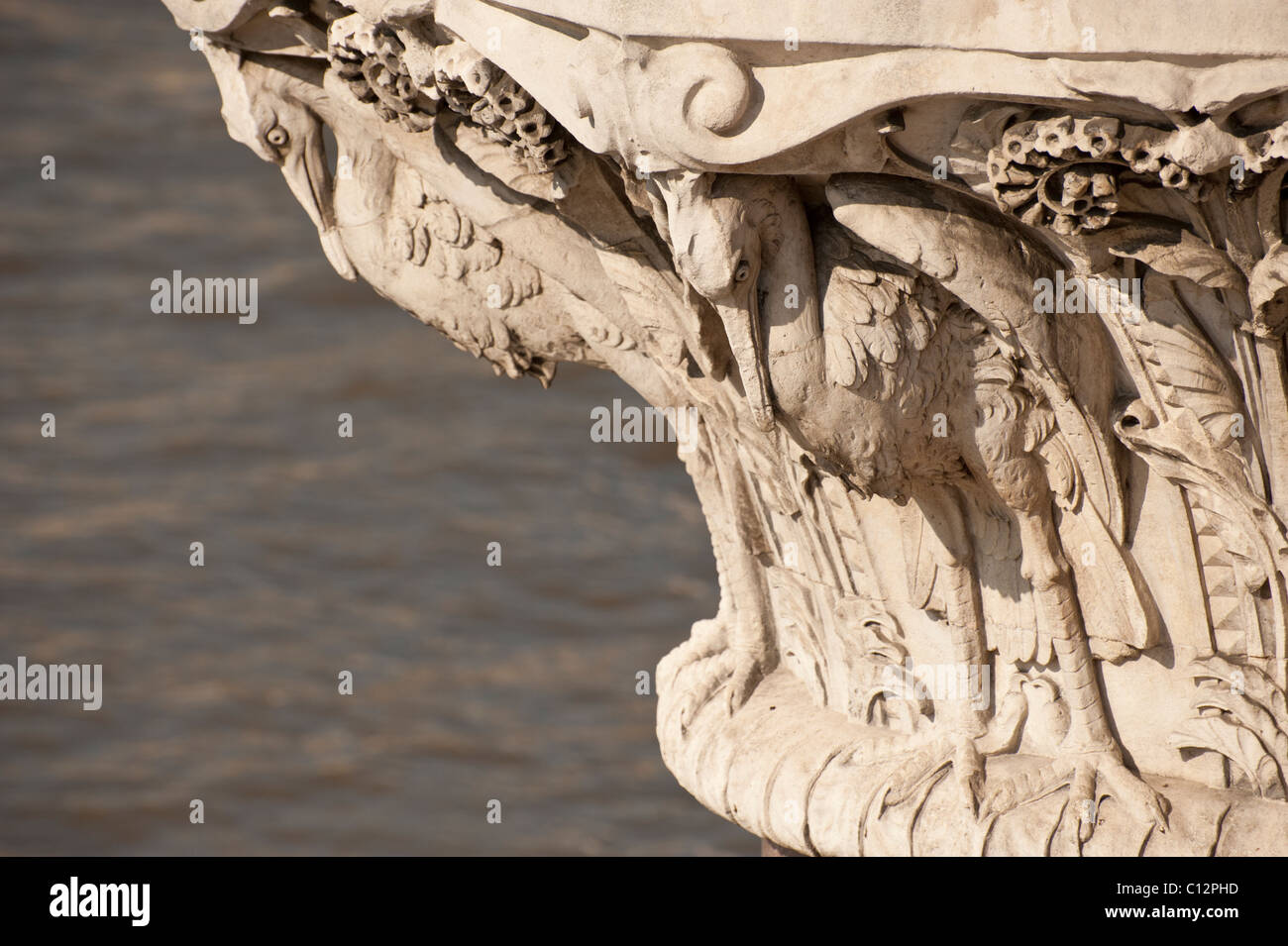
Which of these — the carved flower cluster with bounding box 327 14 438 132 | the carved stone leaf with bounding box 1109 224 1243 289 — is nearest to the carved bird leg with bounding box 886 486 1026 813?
the carved stone leaf with bounding box 1109 224 1243 289

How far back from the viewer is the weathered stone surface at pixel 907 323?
1293 mm

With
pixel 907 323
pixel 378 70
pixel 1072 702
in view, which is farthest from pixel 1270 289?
pixel 378 70

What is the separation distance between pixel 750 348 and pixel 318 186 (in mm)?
787

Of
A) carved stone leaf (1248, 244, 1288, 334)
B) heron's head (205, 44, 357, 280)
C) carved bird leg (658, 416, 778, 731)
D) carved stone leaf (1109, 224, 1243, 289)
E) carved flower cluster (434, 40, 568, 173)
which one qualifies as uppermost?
heron's head (205, 44, 357, 280)

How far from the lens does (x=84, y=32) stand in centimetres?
591

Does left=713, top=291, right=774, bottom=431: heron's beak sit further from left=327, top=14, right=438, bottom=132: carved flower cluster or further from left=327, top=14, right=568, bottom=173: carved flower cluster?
left=327, top=14, right=438, bottom=132: carved flower cluster

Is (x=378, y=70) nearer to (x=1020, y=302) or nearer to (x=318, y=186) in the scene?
(x=318, y=186)

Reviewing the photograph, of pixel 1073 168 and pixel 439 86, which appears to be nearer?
pixel 1073 168

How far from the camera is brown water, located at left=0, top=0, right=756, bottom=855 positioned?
4.30m

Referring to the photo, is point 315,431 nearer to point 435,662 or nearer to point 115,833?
point 435,662

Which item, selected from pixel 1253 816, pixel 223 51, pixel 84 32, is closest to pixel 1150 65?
pixel 1253 816

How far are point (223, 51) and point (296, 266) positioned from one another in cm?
354

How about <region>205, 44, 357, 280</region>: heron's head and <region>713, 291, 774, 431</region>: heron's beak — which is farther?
<region>205, 44, 357, 280</region>: heron's head

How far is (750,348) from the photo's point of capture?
1513 millimetres
